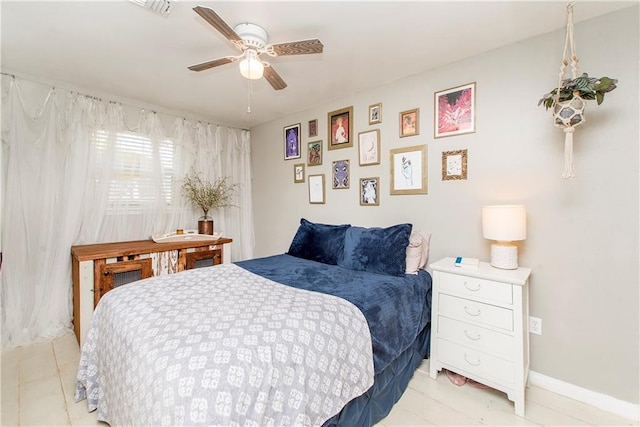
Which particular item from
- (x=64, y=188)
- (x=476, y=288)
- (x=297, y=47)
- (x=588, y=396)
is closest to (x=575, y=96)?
(x=476, y=288)

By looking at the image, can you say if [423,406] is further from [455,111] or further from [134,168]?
[134,168]

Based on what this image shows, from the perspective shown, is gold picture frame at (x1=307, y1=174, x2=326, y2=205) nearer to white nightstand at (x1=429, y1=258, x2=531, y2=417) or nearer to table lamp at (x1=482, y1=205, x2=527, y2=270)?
white nightstand at (x1=429, y1=258, x2=531, y2=417)

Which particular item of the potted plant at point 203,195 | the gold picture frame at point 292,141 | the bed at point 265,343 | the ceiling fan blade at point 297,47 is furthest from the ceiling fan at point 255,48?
the potted plant at point 203,195

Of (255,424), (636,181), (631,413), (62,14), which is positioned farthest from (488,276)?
(62,14)

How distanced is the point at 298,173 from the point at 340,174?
0.67 m

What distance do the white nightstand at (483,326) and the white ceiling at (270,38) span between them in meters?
1.63

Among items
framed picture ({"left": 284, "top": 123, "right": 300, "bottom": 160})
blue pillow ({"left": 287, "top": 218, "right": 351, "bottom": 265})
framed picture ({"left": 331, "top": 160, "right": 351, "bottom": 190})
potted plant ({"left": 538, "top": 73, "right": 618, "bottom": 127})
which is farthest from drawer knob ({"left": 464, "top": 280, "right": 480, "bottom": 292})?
framed picture ({"left": 284, "top": 123, "right": 300, "bottom": 160})

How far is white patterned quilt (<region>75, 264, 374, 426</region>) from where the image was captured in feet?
3.19

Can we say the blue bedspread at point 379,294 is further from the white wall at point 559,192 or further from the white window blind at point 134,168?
the white window blind at point 134,168

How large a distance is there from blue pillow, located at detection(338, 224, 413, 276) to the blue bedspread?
76mm

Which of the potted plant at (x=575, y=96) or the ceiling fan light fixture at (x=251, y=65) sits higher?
the ceiling fan light fixture at (x=251, y=65)

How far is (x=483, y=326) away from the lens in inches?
72.0

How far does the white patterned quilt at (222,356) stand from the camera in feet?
3.19

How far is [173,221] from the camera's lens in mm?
3412
